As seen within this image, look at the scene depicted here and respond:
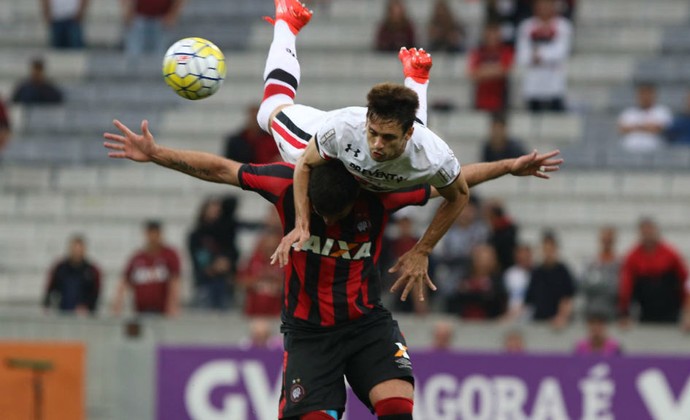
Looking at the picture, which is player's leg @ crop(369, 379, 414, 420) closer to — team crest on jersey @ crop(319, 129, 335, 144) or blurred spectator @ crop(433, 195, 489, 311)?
team crest on jersey @ crop(319, 129, 335, 144)

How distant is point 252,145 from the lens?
53.9 feet

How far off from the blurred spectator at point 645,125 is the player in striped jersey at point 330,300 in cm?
861

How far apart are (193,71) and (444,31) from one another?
31.8 ft

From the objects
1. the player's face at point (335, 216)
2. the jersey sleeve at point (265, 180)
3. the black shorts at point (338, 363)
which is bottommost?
the black shorts at point (338, 363)

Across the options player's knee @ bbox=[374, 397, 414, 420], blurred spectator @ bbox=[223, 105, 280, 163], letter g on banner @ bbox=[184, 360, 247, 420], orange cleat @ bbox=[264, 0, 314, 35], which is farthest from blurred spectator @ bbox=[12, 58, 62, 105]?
player's knee @ bbox=[374, 397, 414, 420]

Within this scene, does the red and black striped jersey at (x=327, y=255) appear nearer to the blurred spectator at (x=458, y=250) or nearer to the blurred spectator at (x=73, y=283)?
the blurred spectator at (x=458, y=250)

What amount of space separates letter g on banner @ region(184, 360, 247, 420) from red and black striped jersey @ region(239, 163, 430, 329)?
5212 millimetres

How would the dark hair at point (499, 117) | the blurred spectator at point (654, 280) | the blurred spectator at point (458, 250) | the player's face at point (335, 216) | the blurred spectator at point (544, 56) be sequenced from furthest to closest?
the blurred spectator at point (544, 56) < the dark hair at point (499, 117) < the blurred spectator at point (458, 250) < the blurred spectator at point (654, 280) < the player's face at point (335, 216)

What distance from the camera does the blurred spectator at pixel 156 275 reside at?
50.5 feet

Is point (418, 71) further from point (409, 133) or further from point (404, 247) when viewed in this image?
point (404, 247)

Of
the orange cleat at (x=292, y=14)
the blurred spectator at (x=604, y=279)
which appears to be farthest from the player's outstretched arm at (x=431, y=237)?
the blurred spectator at (x=604, y=279)

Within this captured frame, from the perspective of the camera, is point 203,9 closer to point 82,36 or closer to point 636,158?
point 82,36

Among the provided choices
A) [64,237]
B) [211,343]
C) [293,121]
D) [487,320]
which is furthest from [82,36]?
[293,121]

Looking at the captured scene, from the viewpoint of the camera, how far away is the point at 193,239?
624 inches
